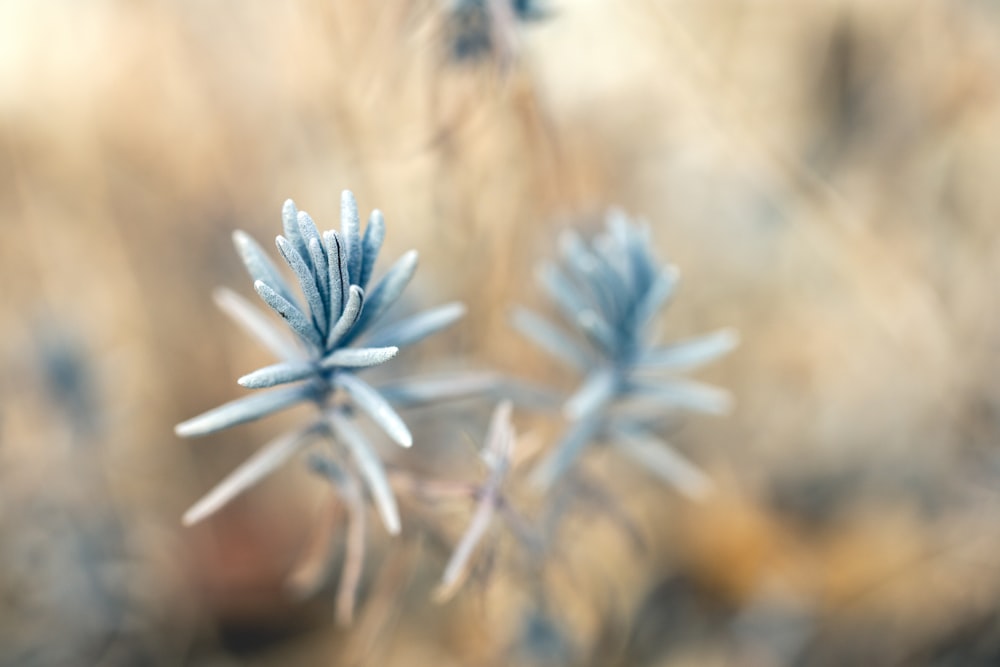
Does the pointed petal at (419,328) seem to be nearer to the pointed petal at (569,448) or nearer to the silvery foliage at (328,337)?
the silvery foliage at (328,337)

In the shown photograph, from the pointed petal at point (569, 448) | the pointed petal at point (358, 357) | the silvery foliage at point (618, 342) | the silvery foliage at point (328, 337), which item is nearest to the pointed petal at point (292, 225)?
the silvery foliage at point (328, 337)

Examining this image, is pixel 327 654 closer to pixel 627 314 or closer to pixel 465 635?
pixel 465 635

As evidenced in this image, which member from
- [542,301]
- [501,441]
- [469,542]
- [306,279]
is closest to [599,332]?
[501,441]

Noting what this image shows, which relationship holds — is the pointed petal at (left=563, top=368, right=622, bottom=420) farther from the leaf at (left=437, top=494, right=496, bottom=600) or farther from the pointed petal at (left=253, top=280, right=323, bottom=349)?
the pointed petal at (left=253, top=280, right=323, bottom=349)

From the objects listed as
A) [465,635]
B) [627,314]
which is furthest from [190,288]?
[627,314]

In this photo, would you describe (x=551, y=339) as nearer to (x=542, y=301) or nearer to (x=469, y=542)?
(x=469, y=542)

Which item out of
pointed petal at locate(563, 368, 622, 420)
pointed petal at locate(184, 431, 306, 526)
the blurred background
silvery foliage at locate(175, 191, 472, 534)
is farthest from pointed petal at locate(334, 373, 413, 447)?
the blurred background
